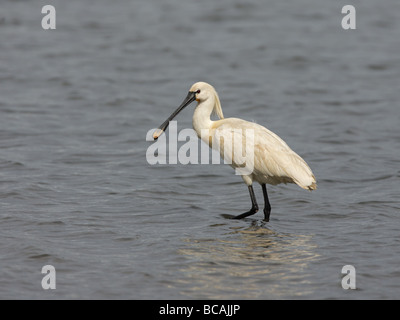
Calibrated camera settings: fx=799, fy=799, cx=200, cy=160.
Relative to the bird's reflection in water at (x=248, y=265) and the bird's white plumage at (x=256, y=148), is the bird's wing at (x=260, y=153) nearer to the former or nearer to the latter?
the bird's white plumage at (x=256, y=148)

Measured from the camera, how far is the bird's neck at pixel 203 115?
10094 mm

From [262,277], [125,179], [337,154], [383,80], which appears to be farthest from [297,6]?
[262,277]

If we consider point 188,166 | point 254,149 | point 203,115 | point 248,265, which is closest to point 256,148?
point 254,149

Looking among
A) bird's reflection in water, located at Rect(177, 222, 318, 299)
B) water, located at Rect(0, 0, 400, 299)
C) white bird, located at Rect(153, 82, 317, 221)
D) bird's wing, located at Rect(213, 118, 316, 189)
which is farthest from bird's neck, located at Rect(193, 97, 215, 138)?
bird's reflection in water, located at Rect(177, 222, 318, 299)

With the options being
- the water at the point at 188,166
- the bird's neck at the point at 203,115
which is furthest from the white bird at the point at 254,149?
the water at the point at 188,166

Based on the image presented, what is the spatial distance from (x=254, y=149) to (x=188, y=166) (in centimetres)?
338

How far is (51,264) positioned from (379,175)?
6.09m

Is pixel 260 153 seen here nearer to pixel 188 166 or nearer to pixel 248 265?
pixel 248 265

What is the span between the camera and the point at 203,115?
10117 mm

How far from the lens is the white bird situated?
9.62m

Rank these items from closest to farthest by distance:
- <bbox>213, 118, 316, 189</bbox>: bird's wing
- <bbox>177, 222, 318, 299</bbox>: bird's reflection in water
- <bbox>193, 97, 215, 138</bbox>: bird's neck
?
<bbox>177, 222, 318, 299</bbox>: bird's reflection in water < <bbox>213, 118, 316, 189</bbox>: bird's wing < <bbox>193, 97, 215, 138</bbox>: bird's neck

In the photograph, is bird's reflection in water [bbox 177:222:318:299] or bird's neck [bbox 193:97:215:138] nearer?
bird's reflection in water [bbox 177:222:318:299]

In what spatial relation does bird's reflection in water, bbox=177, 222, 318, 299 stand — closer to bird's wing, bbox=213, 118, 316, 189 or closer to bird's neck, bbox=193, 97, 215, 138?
bird's wing, bbox=213, 118, 316, 189

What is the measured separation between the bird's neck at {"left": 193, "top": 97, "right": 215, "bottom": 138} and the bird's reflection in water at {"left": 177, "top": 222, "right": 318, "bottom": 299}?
136 centimetres
